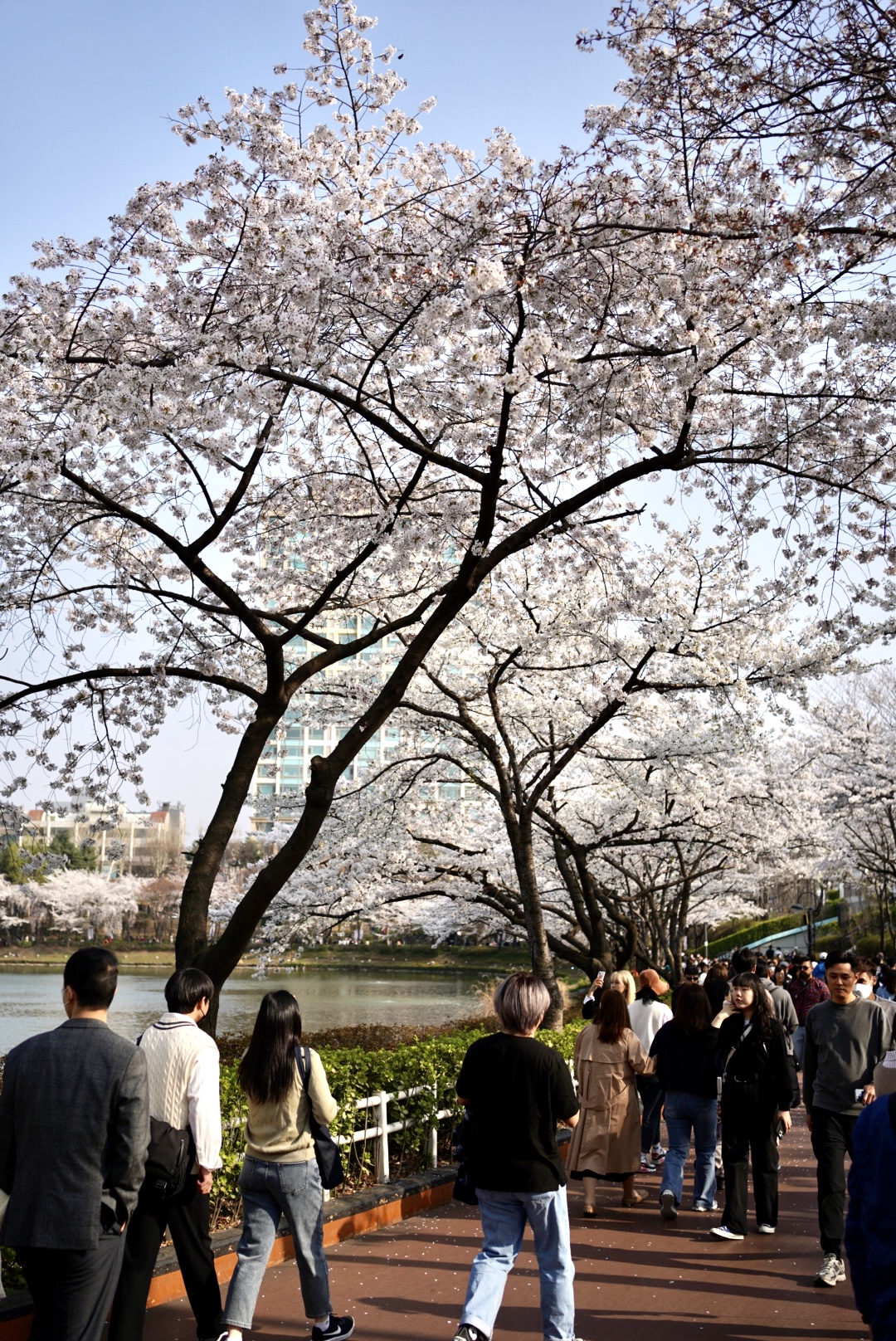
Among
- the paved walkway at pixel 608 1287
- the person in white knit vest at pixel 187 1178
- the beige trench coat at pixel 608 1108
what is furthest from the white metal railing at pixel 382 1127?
the person in white knit vest at pixel 187 1178

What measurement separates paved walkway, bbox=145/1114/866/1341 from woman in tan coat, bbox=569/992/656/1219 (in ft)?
1.02

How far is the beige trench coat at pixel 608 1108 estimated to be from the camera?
23.2 feet

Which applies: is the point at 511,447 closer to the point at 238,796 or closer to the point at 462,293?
the point at 462,293

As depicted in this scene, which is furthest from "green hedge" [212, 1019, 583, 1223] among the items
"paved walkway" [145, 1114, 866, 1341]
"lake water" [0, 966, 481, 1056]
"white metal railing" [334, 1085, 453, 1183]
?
"lake water" [0, 966, 481, 1056]

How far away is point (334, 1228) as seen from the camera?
241 inches

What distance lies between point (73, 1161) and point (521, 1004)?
1.84 m

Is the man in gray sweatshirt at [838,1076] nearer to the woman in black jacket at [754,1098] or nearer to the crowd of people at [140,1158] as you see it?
the woman in black jacket at [754,1098]

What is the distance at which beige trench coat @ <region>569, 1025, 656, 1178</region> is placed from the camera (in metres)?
7.07

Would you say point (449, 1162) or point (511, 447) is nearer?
point (449, 1162)

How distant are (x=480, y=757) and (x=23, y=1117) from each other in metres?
14.3

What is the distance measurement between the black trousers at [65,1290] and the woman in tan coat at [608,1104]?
170 inches

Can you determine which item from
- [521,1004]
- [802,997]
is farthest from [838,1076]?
[802,997]

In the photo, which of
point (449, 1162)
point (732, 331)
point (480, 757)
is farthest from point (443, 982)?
point (732, 331)

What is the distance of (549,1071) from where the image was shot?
4348 mm
